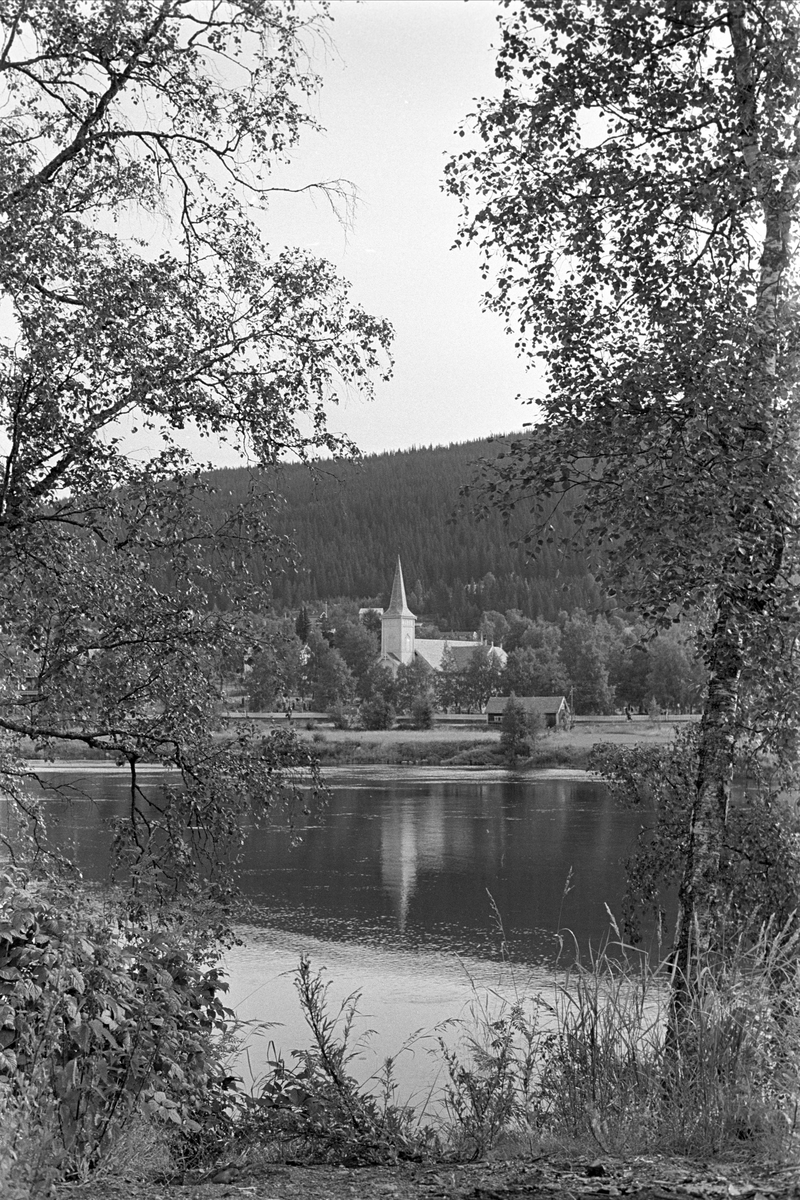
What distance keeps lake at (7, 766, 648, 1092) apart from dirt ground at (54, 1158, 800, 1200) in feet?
10.4

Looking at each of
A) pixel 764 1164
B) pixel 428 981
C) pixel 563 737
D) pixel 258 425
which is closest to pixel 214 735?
pixel 258 425

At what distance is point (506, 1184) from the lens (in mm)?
3406

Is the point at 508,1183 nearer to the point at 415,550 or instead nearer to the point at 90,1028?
the point at 90,1028

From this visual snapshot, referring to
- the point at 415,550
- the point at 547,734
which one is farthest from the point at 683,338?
the point at 415,550

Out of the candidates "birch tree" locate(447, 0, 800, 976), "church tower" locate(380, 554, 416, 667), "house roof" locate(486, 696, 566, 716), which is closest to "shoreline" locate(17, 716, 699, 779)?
"house roof" locate(486, 696, 566, 716)

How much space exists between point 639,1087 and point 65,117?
6.57m

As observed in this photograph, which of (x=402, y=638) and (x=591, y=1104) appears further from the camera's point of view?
(x=402, y=638)

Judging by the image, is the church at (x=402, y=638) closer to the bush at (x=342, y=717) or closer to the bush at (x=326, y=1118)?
the bush at (x=342, y=717)

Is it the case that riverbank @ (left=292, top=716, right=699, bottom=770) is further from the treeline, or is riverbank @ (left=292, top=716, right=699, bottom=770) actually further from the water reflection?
the water reflection

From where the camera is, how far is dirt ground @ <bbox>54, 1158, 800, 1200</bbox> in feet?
10.5

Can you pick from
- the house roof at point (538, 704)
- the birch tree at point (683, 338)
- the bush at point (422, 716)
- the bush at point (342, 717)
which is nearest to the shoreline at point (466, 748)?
the house roof at point (538, 704)

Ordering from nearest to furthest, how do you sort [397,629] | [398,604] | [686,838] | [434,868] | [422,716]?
[686,838]
[434,868]
[422,716]
[397,629]
[398,604]

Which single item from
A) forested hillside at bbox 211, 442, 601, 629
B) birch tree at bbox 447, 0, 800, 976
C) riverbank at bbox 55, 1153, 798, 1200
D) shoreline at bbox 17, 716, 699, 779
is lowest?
shoreline at bbox 17, 716, 699, 779

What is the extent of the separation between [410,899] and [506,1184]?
1952 centimetres
